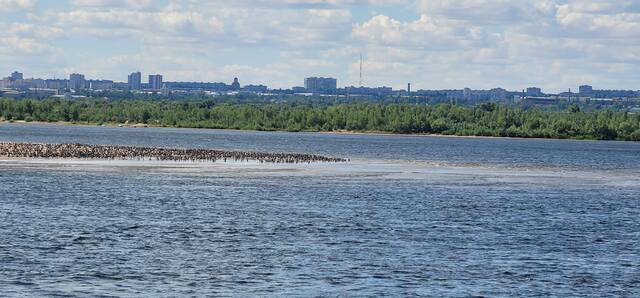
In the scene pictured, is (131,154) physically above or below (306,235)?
below

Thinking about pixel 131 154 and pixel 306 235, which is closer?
pixel 306 235

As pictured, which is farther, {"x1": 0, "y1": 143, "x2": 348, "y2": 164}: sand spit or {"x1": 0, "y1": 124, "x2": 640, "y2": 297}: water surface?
{"x1": 0, "y1": 143, "x2": 348, "y2": 164}: sand spit

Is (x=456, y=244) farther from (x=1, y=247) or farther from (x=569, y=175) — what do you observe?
(x=569, y=175)

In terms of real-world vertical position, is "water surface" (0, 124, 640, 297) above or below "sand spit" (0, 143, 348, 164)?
above

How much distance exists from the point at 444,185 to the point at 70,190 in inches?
1280

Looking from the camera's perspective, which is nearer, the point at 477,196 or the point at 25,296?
the point at 25,296

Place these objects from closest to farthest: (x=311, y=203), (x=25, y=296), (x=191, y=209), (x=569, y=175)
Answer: (x=25, y=296) < (x=191, y=209) < (x=311, y=203) < (x=569, y=175)

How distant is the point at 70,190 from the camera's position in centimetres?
8469

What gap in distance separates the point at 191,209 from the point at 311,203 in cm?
973

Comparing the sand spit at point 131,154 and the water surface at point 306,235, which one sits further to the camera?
the sand spit at point 131,154

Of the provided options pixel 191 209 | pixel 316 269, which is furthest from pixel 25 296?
pixel 191 209

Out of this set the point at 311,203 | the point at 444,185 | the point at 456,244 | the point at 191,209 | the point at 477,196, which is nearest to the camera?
the point at 456,244

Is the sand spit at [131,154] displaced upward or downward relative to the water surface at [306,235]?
downward

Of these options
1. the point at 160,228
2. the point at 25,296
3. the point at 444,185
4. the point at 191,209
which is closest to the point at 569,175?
the point at 444,185
